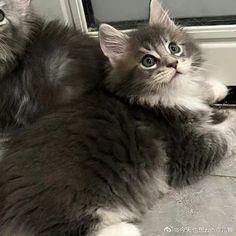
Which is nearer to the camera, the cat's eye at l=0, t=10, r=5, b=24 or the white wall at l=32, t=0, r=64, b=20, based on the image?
the cat's eye at l=0, t=10, r=5, b=24

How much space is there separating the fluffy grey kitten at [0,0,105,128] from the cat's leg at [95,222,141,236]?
52 centimetres

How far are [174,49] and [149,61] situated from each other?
0.11 meters

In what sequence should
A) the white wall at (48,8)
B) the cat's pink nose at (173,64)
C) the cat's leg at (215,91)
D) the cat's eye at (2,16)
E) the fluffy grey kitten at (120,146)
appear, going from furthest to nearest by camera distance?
the white wall at (48,8) → the cat's leg at (215,91) → the cat's eye at (2,16) → the cat's pink nose at (173,64) → the fluffy grey kitten at (120,146)

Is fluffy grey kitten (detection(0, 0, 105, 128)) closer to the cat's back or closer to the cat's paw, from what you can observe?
the cat's back

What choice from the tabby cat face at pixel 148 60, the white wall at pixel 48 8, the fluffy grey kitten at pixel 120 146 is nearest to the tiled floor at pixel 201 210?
the fluffy grey kitten at pixel 120 146

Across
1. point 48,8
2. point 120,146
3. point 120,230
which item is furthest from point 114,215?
point 48,8

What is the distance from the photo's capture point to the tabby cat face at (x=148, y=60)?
1.65m

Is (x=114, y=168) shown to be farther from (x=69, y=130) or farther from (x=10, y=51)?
(x=10, y=51)

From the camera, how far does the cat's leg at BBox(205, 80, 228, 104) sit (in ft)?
6.30

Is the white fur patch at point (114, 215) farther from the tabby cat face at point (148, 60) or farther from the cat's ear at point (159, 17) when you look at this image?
the cat's ear at point (159, 17)

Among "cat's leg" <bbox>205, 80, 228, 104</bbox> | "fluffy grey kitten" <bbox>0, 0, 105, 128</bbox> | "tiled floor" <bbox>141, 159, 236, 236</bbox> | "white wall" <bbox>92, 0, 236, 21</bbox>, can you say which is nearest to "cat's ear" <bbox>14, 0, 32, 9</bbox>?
"fluffy grey kitten" <bbox>0, 0, 105, 128</bbox>

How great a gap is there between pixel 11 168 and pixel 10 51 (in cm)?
51

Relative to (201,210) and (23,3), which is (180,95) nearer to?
(201,210)

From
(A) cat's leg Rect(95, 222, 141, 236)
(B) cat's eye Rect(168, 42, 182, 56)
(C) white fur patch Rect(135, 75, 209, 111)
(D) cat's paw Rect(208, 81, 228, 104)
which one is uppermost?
(B) cat's eye Rect(168, 42, 182, 56)
